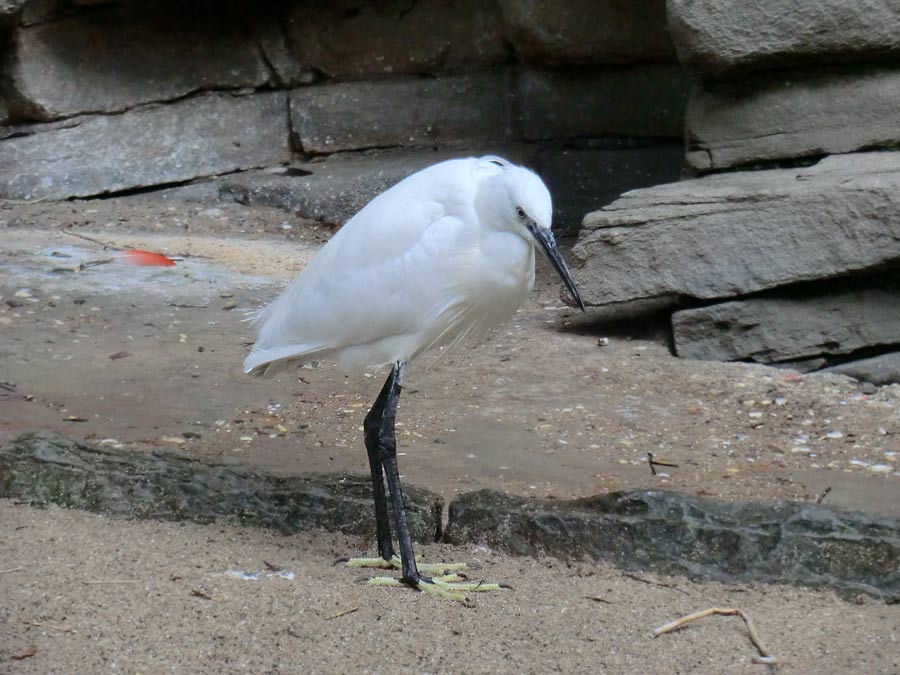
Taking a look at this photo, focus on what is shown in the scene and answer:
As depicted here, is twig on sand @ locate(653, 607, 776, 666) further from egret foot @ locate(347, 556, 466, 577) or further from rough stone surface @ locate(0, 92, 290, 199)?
rough stone surface @ locate(0, 92, 290, 199)

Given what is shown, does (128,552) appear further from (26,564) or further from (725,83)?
(725,83)

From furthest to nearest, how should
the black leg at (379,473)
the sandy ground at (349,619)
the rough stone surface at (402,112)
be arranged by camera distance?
the rough stone surface at (402,112)
the black leg at (379,473)
the sandy ground at (349,619)

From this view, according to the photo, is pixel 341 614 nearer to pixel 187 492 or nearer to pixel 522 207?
pixel 187 492

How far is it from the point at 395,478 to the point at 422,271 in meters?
0.60

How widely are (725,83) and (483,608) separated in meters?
3.80

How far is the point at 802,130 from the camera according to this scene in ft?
19.5

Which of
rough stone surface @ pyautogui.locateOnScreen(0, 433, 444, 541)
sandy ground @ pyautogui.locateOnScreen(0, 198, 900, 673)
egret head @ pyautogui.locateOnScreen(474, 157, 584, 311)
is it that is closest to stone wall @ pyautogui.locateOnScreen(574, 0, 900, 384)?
sandy ground @ pyautogui.locateOnScreen(0, 198, 900, 673)

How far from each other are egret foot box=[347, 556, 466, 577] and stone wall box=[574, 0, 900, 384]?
2.71 metres

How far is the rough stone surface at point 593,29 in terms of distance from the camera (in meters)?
7.78

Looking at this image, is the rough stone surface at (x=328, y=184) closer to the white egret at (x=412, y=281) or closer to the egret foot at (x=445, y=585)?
the white egret at (x=412, y=281)

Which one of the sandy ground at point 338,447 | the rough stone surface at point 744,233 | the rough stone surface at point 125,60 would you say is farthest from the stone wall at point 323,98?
the rough stone surface at point 744,233

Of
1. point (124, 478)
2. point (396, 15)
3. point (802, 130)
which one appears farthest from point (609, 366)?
point (396, 15)

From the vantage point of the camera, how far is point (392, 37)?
888 centimetres

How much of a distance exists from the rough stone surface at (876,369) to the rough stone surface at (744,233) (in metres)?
0.44
